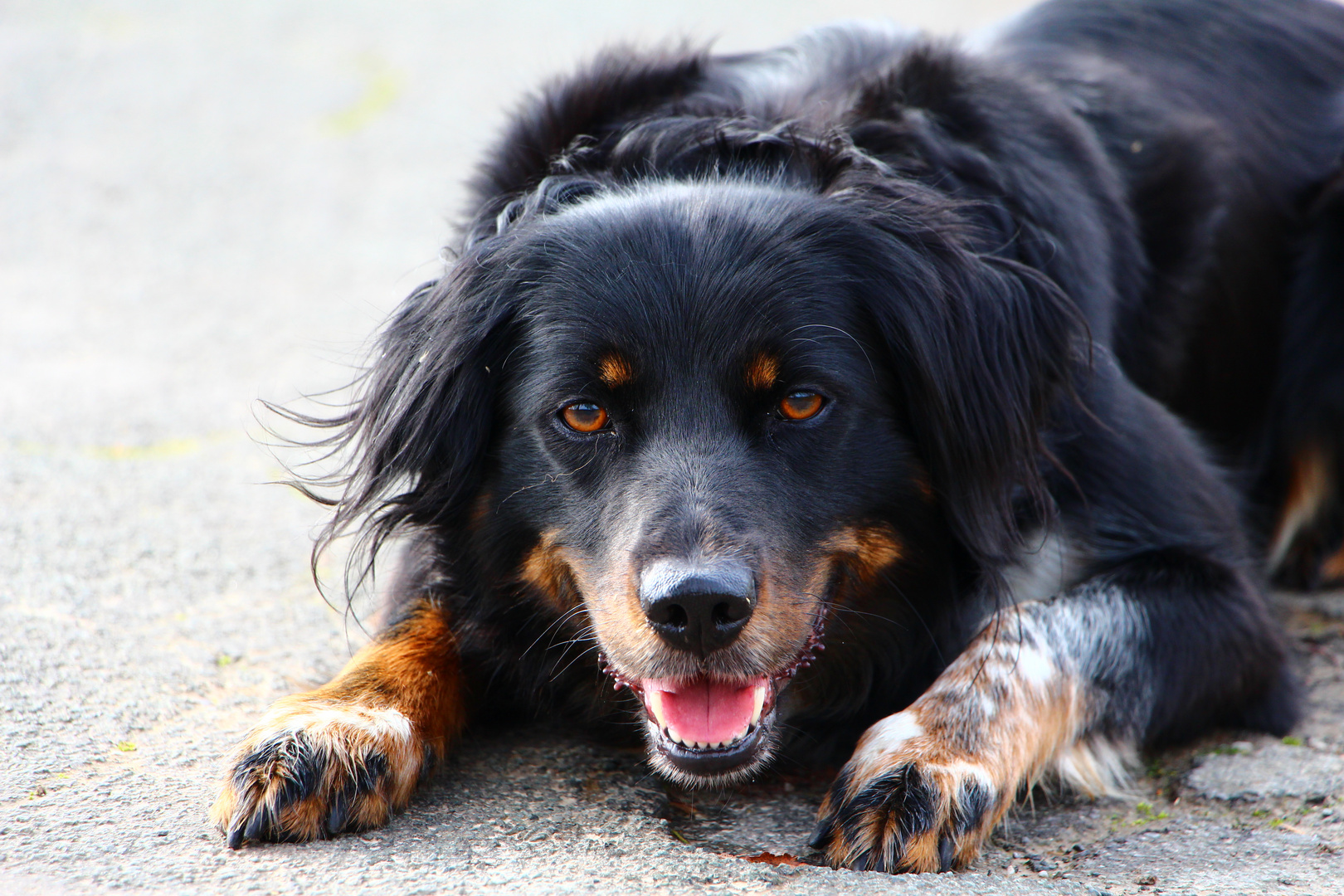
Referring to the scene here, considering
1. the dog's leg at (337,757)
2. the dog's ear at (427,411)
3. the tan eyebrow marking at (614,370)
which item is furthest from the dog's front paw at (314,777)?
the tan eyebrow marking at (614,370)

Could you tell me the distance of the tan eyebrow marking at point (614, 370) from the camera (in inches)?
108

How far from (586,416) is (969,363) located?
2.83 feet

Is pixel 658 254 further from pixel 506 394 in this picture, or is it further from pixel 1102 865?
pixel 1102 865

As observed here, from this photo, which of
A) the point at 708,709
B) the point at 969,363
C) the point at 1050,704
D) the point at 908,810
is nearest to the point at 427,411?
the point at 708,709

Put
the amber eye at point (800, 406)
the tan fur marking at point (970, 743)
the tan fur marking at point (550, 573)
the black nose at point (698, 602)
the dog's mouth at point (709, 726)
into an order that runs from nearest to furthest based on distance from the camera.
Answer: the black nose at point (698, 602) < the tan fur marking at point (970, 743) < the dog's mouth at point (709, 726) < the amber eye at point (800, 406) < the tan fur marking at point (550, 573)

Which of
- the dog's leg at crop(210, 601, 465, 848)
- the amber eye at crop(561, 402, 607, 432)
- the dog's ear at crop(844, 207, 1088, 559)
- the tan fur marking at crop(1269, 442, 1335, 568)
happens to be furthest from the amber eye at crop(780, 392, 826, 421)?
the tan fur marking at crop(1269, 442, 1335, 568)

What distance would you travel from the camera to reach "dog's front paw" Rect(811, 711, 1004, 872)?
8.19 feet

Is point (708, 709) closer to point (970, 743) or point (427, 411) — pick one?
point (970, 743)

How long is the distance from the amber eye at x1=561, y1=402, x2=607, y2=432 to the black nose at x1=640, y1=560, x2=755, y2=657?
434mm

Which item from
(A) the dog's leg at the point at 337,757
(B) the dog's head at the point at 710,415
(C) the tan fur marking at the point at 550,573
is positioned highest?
(B) the dog's head at the point at 710,415

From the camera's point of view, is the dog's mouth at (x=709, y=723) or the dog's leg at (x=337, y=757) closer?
the dog's leg at (x=337, y=757)

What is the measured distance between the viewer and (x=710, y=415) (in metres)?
2.70

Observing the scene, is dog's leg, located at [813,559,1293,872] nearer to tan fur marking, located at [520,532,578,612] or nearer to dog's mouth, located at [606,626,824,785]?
dog's mouth, located at [606,626,824,785]

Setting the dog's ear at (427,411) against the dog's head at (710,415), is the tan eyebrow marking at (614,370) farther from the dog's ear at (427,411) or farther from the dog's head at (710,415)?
the dog's ear at (427,411)
